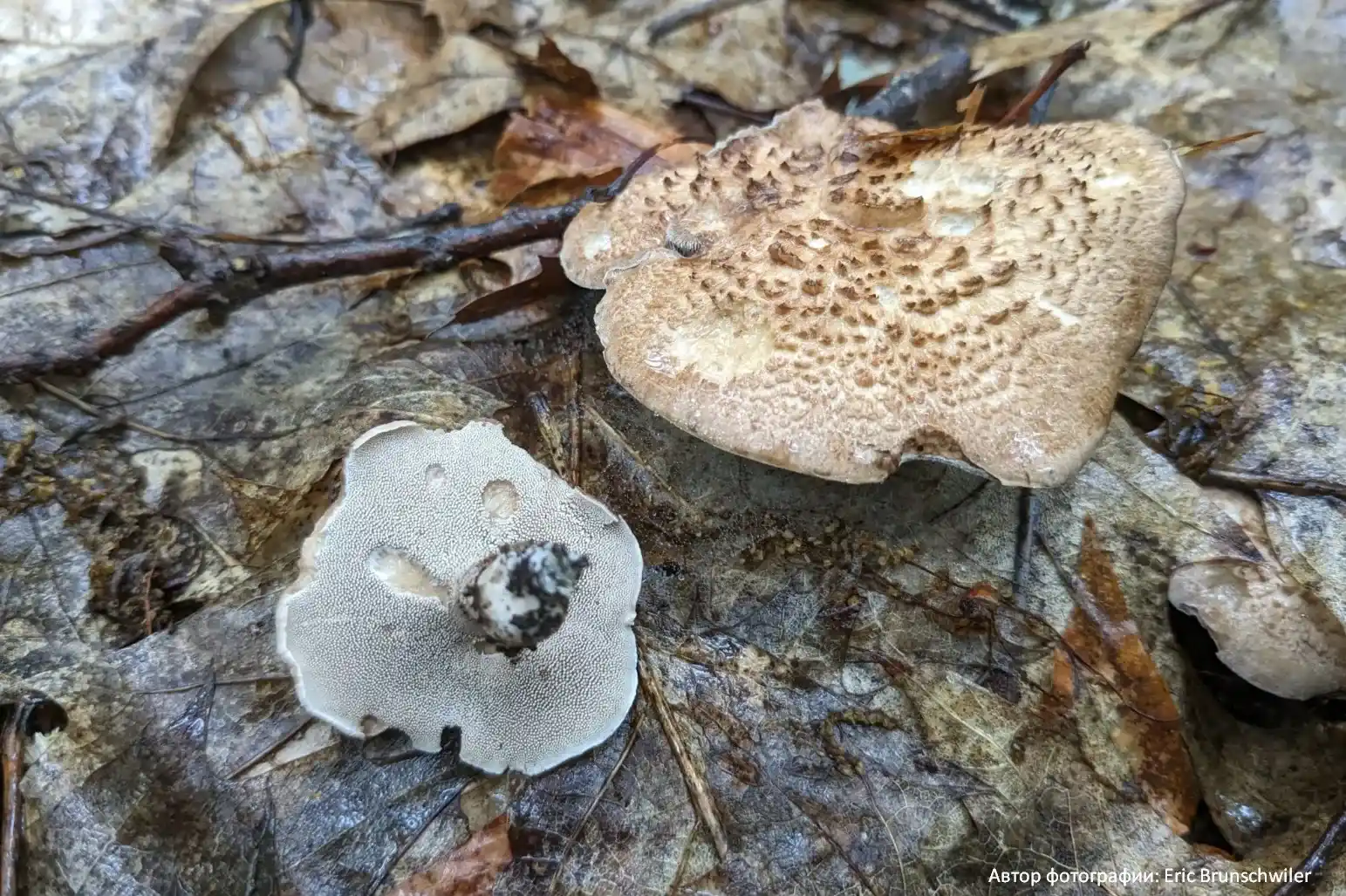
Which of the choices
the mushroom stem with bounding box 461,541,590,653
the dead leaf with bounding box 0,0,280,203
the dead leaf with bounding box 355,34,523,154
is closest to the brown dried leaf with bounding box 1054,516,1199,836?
the mushroom stem with bounding box 461,541,590,653

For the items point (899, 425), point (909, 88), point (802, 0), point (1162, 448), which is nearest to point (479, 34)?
point (802, 0)

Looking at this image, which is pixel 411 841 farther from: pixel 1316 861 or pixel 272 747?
pixel 1316 861

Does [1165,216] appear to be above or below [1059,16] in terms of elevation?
below

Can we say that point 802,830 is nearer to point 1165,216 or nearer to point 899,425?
point 899,425

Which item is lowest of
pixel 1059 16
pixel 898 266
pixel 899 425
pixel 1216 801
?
pixel 1216 801

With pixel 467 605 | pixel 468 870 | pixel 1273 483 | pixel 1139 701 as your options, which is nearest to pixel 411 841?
pixel 468 870

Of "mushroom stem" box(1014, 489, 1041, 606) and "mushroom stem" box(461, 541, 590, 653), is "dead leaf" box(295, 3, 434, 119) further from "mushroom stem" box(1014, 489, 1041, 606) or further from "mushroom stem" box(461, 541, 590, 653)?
"mushroom stem" box(1014, 489, 1041, 606)
